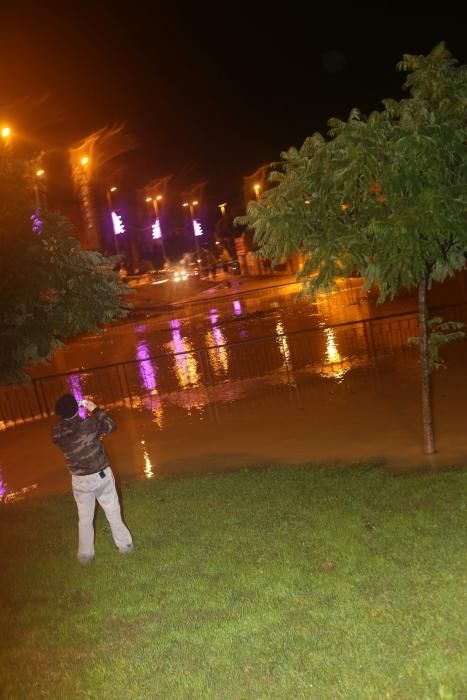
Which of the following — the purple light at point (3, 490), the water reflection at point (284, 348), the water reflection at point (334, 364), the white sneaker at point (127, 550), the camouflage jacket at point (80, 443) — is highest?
the camouflage jacket at point (80, 443)

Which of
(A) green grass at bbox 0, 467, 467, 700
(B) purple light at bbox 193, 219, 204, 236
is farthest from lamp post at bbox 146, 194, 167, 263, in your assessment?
(A) green grass at bbox 0, 467, 467, 700

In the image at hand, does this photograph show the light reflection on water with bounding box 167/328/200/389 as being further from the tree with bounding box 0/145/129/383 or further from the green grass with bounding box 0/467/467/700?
the green grass with bounding box 0/467/467/700

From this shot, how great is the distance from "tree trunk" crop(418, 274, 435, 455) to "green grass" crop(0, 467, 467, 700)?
109cm

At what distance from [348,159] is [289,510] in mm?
3546

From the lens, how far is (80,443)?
6.18 meters

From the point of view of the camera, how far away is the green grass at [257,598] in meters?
4.09

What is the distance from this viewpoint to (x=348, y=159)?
6.83 m

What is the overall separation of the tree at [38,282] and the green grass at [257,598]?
2291mm

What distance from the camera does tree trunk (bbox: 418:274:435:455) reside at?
7.87 m

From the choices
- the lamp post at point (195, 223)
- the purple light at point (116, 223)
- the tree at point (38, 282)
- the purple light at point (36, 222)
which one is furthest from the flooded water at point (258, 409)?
the lamp post at point (195, 223)

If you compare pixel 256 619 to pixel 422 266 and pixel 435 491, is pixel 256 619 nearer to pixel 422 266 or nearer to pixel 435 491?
pixel 435 491

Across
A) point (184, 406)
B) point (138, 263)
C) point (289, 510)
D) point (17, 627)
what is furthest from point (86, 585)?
point (138, 263)

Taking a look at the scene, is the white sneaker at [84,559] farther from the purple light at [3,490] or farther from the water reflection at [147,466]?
the purple light at [3,490]

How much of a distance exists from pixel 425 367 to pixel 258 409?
4.72m
